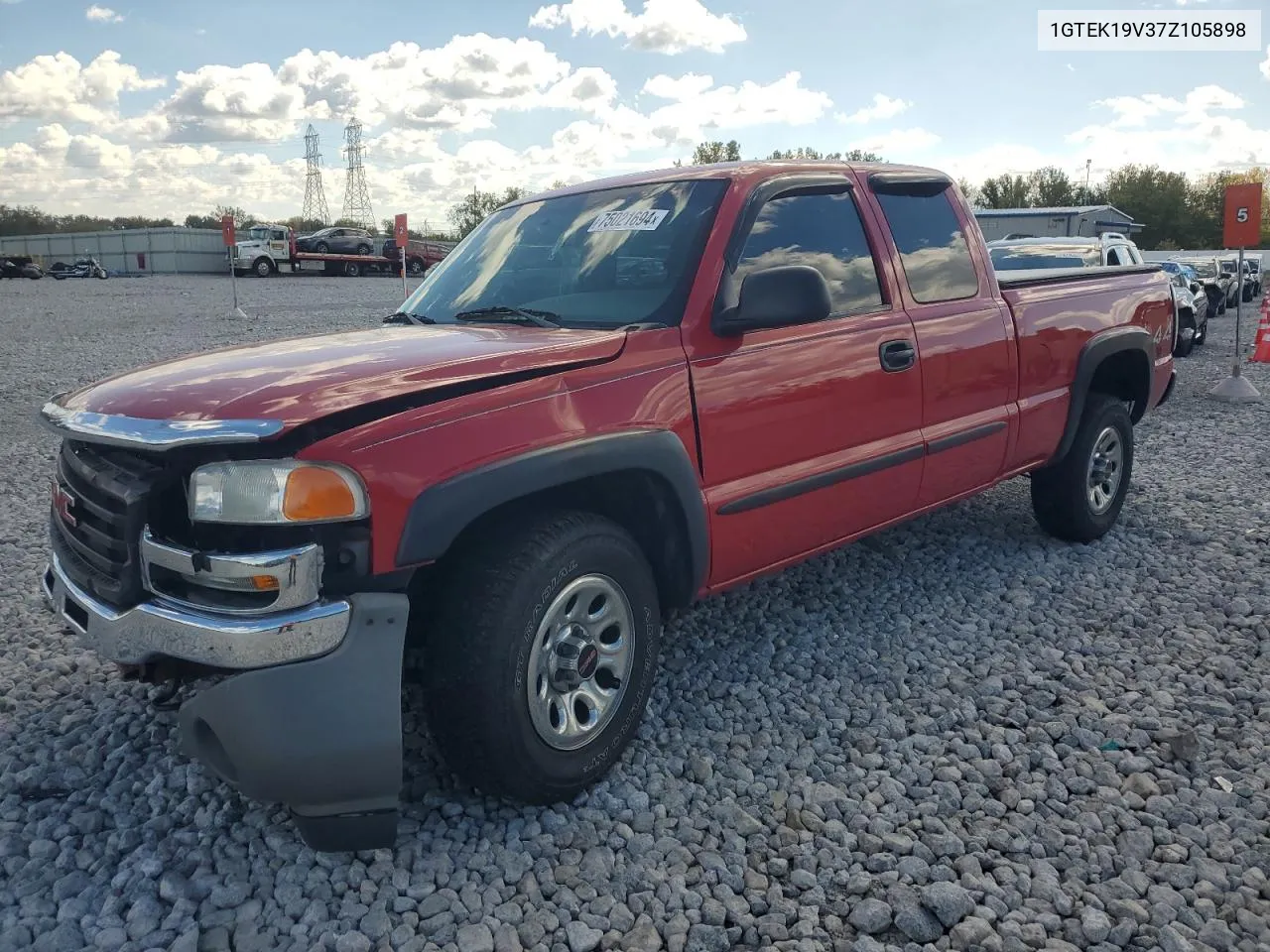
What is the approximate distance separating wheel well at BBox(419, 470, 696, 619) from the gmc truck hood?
0.36m

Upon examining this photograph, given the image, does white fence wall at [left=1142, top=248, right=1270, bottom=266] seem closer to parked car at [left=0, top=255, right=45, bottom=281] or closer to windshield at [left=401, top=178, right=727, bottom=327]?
windshield at [left=401, top=178, right=727, bottom=327]

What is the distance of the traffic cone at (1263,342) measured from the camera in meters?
14.4

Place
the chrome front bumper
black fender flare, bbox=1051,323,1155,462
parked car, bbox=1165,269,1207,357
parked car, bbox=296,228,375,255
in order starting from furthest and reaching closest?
1. parked car, bbox=296,228,375,255
2. parked car, bbox=1165,269,1207,357
3. black fender flare, bbox=1051,323,1155,462
4. the chrome front bumper

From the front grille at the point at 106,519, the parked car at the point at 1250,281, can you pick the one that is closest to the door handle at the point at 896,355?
the front grille at the point at 106,519

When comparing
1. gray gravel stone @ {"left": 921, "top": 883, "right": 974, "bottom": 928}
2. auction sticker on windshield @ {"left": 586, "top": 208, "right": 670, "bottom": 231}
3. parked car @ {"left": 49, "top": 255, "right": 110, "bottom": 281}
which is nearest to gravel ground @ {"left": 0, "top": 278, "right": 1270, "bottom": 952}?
gray gravel stone @ {"left": 921, "top": 883, "right": 974, "bottom": 928}

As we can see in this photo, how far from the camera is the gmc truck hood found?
2393mm

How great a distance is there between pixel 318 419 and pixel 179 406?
40cm

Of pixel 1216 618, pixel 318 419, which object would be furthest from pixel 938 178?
pixel 318 419

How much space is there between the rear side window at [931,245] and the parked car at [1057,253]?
684cm

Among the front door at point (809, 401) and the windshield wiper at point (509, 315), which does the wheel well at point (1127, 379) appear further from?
the windshield wiper at point (509, 315)

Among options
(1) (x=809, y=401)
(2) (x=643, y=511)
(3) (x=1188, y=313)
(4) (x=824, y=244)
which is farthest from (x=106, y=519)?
(3) (x=1188, y=313)

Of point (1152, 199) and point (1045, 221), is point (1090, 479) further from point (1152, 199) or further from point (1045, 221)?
point (1152, 199)

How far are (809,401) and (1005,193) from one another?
80.9 meters

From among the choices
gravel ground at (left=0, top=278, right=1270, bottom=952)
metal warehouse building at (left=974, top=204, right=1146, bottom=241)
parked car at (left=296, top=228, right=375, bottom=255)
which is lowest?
gravel ground at (left=0, top=278, right=1270, bottom=952)
